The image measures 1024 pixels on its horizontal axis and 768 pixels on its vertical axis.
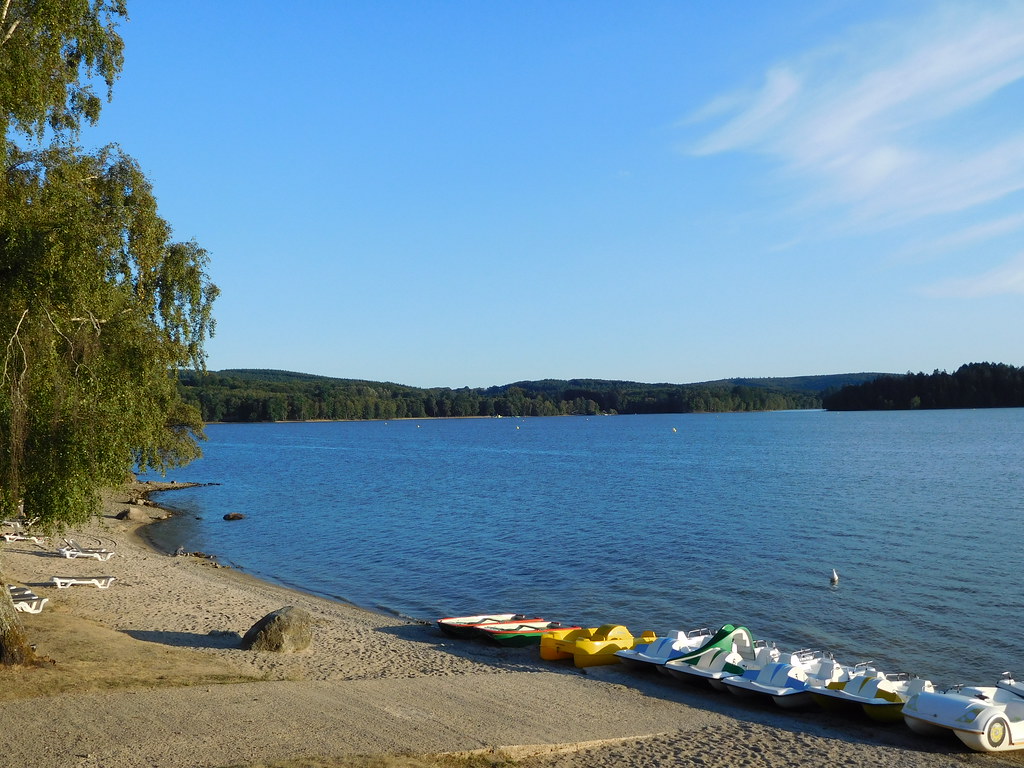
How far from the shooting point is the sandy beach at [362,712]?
10.2m

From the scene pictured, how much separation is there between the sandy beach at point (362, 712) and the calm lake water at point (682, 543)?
5921 millimetres

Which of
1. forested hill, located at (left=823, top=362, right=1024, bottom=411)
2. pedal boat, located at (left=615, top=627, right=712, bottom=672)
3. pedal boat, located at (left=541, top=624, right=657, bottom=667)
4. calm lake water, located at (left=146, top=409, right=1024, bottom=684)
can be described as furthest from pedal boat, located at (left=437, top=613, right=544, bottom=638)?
forested hill, located at (left=823, top=362, right=1024, bottom=411)

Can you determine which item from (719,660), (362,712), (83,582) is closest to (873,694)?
(719,660)

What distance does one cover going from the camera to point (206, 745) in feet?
33.2

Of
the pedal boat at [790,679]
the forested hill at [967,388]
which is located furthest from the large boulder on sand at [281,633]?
the forested hill at [967,388]

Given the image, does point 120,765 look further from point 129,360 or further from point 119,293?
point 119,293

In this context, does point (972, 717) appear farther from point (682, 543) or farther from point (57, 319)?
point (682, 543)

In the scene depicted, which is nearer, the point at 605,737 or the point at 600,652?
the point at 605,737

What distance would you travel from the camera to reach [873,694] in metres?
14.6

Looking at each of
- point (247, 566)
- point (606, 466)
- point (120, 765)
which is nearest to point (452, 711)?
point (120, 765)

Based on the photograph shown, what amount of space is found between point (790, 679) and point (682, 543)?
2089cm

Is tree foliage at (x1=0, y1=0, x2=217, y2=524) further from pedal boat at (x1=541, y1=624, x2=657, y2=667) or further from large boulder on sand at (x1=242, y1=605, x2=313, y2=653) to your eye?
pedal boat at (x1=541, y1=624, x2=657, y2=667)

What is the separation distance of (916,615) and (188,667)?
19.1m

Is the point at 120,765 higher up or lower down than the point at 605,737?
higher up
